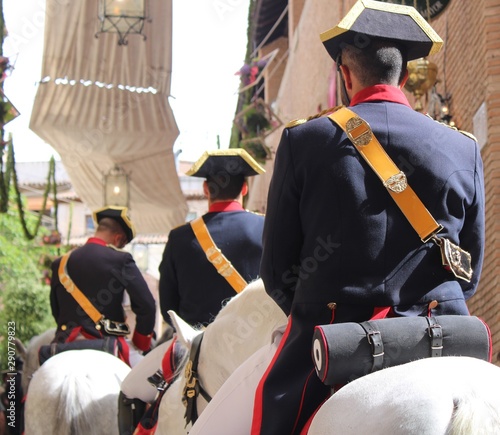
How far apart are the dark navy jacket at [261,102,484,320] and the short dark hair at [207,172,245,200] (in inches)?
119

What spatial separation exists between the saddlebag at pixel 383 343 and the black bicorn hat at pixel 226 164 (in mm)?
3411

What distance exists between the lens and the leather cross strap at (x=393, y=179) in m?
3.50

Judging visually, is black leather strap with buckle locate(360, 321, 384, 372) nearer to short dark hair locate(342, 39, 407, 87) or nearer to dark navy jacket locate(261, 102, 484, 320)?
dark navy jacket locate(261, 102, 484, 320)

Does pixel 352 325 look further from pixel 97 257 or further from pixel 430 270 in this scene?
pixel 97 257

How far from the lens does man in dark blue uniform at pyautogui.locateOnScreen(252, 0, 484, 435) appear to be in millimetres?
3484

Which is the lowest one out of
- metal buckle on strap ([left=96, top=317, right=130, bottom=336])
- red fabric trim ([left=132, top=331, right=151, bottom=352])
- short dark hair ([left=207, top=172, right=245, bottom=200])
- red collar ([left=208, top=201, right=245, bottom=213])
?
red fabric trim ([left=132, top=331, right=151, bottom=352])

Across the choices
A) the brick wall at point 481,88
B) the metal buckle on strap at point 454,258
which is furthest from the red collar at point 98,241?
the metal buckle on strap at point 454,258

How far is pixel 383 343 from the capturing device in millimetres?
3254

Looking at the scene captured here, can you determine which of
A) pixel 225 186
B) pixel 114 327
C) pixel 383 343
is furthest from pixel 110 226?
pixel 383 343

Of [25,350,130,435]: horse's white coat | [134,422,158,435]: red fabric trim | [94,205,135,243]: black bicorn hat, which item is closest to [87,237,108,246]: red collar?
[94,205,135,243]: black bicorn hat

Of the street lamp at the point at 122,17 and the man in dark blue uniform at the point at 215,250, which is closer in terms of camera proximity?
the man in dark blue uniform at the point at 215,250

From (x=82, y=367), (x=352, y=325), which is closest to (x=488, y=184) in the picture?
(x=82, y=367)

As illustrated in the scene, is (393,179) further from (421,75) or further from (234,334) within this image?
(421,75)

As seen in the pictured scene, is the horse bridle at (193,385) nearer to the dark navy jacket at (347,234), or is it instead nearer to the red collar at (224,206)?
the dark navy jacket at (347,234)
